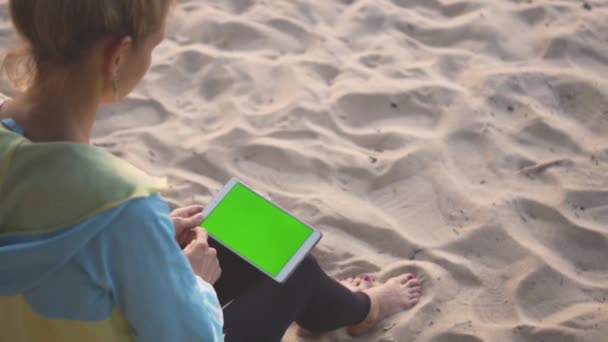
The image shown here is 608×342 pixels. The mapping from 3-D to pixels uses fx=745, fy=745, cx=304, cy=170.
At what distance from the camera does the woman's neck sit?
120 cm

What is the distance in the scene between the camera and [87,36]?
1137 mm

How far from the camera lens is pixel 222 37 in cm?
320

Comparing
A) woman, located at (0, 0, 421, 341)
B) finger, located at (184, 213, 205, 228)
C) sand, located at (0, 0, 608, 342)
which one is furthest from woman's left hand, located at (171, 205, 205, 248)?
sand, located at (0, 0, 608, 342)

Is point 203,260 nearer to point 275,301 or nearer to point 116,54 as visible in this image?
point 275,301

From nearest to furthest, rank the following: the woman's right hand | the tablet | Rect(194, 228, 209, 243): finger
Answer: the woman's right hand, Rect(194, 228, 209, 243): finger, the tablet

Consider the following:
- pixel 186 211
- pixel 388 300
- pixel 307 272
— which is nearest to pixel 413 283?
pixel 388 300

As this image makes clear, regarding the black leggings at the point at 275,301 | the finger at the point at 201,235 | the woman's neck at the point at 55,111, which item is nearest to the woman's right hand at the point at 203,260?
the finger at the point at 201,235

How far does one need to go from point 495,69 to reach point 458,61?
152 mm

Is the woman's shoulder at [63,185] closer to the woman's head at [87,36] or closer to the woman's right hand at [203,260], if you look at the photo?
the woman's head at [87,36]

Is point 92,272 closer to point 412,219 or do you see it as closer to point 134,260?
point 134,260

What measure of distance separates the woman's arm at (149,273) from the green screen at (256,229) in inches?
24.4

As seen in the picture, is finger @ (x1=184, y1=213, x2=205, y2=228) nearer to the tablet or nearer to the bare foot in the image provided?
the tablet

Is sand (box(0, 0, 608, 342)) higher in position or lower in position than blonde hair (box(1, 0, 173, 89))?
lower

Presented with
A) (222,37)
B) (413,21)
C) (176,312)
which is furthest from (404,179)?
(176,312)
